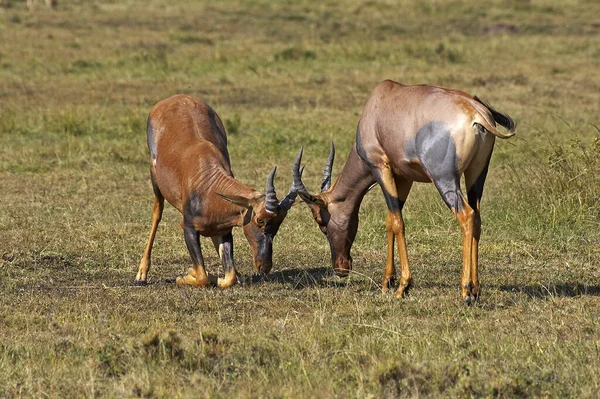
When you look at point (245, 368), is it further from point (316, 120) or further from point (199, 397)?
point (316, 120)

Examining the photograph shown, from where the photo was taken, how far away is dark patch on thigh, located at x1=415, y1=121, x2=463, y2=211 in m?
7.00

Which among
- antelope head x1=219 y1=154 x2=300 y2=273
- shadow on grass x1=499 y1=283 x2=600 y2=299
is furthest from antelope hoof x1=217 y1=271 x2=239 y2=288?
shadow on grass x1=499 y1=283 x2=600 y2=299

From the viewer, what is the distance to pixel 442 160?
702cm

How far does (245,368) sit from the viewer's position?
5773 mm

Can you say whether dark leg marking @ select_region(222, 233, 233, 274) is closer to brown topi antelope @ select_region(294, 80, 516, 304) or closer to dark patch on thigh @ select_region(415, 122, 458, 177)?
brown topi antelope @ select_region(294, 80, 516, 304)

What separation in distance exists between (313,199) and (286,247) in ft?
4.56

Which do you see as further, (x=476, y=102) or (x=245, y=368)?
→ (x=476, y=102)

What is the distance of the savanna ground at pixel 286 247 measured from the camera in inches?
225

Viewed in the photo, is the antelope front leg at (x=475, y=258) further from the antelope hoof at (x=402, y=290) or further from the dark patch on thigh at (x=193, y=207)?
the dark patch on thigh at (x=193, y=207)

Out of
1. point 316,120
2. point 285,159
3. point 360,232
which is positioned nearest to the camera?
point 360,232

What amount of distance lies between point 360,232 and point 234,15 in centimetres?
1892

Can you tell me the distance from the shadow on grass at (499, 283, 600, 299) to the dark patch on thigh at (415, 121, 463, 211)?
1.01 metres

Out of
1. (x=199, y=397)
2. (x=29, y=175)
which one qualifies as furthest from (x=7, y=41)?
(x=199, y=397)

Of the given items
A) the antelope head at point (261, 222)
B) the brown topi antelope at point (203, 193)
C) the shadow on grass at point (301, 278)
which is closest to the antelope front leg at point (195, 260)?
the brown topi antelope at point (203, 193)
